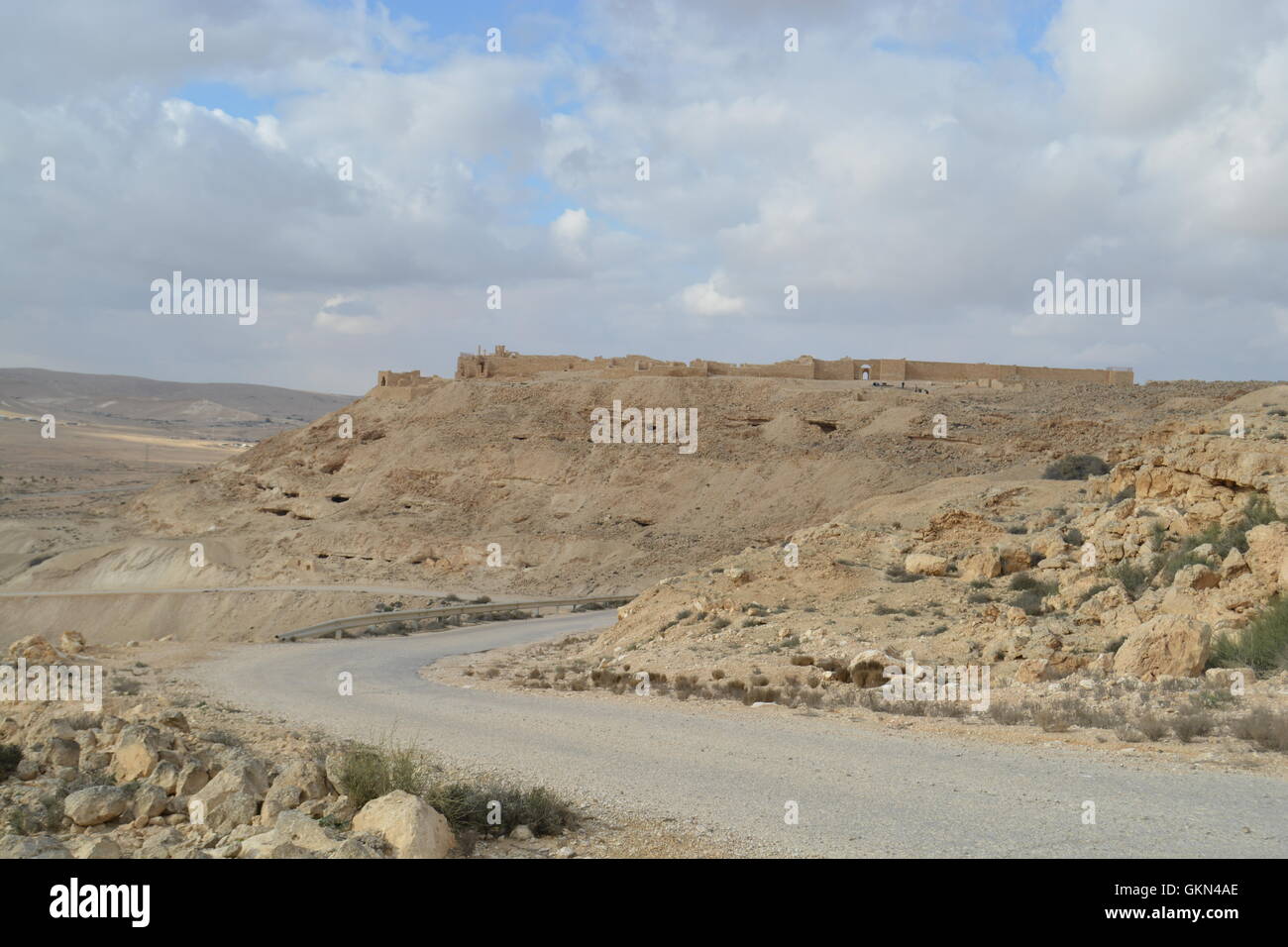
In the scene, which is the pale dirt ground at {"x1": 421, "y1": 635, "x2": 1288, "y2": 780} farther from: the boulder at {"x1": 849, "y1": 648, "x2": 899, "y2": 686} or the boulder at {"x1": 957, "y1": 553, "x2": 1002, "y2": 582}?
the boulder at {"x1": 957, "y1": 553, "x2": 1002, "y2": 582}

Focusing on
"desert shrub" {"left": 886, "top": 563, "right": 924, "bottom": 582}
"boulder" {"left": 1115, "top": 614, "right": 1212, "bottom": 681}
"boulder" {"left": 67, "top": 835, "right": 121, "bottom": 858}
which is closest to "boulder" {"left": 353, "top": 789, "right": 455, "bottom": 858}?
"boulder" {"left": 67, "top": 835, "right": 121, "bottom": 858}

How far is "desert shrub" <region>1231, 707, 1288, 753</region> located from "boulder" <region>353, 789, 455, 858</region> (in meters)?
7.09

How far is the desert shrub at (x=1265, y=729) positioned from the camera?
28.2 feet

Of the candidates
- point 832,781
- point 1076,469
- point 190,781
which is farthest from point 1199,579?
point 1076,469

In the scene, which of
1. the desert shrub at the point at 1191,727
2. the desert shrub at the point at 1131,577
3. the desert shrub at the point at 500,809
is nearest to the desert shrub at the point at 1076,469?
the desert shrub at the point at 1131,577

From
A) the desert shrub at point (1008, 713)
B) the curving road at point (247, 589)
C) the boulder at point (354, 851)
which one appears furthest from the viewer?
the curving road at point (247, 589)

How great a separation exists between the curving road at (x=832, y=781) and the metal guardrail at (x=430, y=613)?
13963mm

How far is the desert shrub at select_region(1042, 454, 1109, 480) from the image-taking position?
3359 cm

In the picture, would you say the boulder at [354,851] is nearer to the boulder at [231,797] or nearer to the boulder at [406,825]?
the boulder at [406,825]

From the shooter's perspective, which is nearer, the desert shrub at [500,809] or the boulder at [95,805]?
the desert shrub at [500,809]

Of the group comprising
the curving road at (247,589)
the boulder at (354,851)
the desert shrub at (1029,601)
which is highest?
the desert shrub at (1029,601)

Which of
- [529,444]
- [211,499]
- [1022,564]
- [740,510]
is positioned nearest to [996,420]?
[740,510]

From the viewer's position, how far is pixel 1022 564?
61.3 ft
